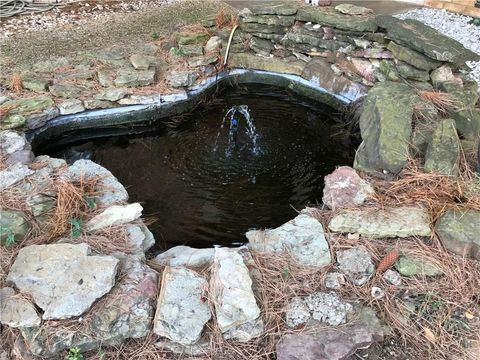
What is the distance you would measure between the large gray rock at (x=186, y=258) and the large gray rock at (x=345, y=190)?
935 mm

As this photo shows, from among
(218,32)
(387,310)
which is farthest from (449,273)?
(218,32)

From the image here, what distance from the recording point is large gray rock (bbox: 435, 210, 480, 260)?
8.68ft

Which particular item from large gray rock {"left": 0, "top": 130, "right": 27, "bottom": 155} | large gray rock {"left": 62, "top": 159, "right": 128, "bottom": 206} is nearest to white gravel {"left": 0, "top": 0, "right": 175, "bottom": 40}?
large gray rock {"left": 0, "top": 130, "right": 27, "bottom": 155}

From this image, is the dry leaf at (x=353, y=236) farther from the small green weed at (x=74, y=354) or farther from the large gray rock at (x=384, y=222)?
the small green weed at (x=74, y=354)

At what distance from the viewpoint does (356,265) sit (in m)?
2.61

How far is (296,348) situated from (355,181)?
138 cm

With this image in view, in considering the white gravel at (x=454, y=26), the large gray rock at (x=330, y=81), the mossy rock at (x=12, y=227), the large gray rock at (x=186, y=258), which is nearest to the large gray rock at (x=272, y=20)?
the large gray rock at (x=330, y=81)

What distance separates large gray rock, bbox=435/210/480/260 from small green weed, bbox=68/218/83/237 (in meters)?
2.23

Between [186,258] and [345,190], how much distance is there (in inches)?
47.7

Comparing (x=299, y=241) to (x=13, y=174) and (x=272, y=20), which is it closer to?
(x=13, y=174)

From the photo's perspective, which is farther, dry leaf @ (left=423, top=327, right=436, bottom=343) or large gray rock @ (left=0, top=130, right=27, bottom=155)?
large gray rock @ (left=0, top=130, right=27, bottom=155)

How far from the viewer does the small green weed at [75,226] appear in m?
2.71

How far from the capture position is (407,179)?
310cm

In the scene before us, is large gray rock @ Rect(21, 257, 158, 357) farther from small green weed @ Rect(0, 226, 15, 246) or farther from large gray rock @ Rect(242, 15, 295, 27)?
large gray rock @ Rect(242, 15, 295, 27)
